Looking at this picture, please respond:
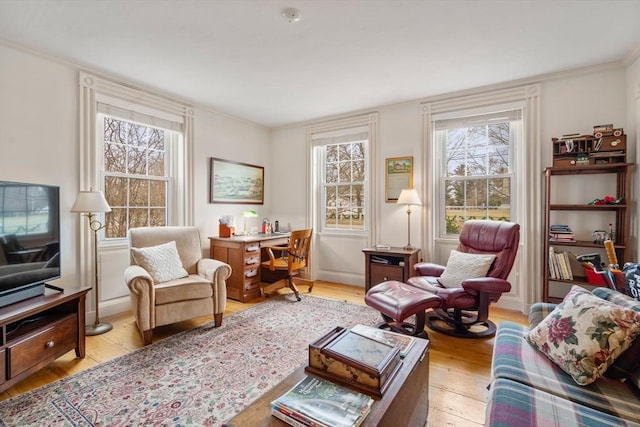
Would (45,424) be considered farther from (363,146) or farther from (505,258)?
(363,146)

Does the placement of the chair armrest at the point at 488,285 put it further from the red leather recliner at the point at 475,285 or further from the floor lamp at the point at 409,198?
the floor lamp at the point at 409,198

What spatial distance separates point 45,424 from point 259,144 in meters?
3.95

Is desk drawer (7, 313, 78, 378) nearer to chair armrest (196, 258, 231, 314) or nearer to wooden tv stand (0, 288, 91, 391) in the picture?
wooden tv stand (0, 288, 91, 391)

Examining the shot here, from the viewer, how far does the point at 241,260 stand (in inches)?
141

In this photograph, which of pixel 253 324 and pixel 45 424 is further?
pixel 253 324

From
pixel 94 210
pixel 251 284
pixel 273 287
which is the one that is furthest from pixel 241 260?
pixel 94 210

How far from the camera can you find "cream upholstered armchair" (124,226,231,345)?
8.02ft

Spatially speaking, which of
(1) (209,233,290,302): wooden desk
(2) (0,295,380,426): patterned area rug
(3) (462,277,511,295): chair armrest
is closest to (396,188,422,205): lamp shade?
(3) (462,277,511,295): chair armrest

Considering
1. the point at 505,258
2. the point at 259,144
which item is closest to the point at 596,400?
the point at 505,258

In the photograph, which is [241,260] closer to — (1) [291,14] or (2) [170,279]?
(2) [170,279]

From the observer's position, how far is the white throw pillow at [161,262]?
9.06 feet

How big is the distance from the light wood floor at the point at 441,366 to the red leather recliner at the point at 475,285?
20 cm

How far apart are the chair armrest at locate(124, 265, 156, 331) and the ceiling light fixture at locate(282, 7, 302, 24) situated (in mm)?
2243

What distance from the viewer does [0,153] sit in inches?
93.9
